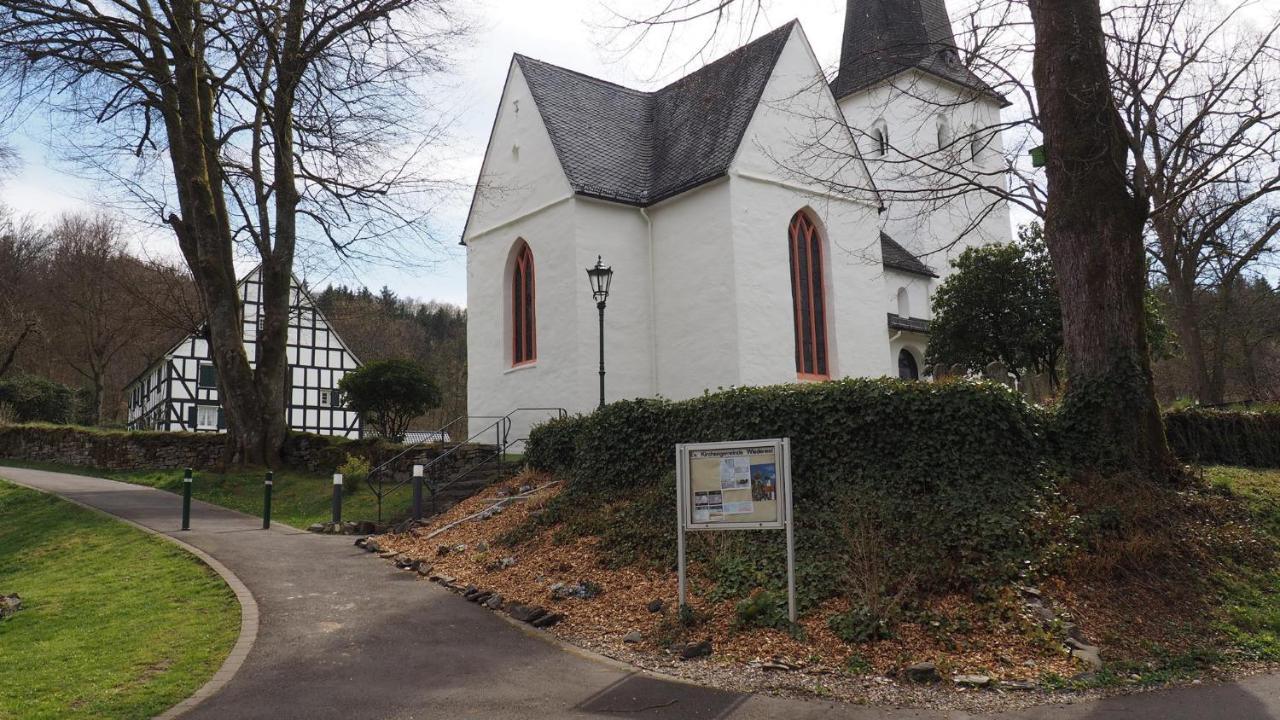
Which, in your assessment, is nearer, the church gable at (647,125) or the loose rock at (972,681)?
the loose rock at (972,681)

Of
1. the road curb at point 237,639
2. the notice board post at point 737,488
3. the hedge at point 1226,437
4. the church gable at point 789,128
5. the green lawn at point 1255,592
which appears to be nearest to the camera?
the road curb at point 237,639

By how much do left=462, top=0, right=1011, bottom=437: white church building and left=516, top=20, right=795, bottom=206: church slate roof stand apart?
59 mm

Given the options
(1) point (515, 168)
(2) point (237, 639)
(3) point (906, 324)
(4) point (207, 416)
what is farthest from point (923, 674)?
(4) point (207, 416)

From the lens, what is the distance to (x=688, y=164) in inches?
842

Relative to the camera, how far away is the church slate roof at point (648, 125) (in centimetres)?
2091

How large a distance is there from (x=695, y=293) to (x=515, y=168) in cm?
626

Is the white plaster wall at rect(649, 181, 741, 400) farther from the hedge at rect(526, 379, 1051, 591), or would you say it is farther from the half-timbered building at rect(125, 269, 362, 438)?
the half-timbered building at rect(125, 269, 362, 438)

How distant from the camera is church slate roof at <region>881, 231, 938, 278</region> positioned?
2712 centimetres

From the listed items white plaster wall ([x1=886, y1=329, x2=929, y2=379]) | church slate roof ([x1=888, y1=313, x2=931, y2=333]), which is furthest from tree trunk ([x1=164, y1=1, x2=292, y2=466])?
white plaster wall ([x1=886, y1=329, x2=929, y2=379])

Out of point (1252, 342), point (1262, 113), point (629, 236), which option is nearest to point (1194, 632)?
point (1262, 113)

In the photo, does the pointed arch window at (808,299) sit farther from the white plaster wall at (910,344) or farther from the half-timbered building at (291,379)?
the half-timbered building at (291,379)

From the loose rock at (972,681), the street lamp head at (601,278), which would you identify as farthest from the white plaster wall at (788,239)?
the loose rock at (972,681)

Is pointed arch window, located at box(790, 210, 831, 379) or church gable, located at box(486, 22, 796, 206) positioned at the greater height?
church gable, located at box(486, 22, 796, 206)

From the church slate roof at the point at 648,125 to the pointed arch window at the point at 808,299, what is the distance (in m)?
2.76
